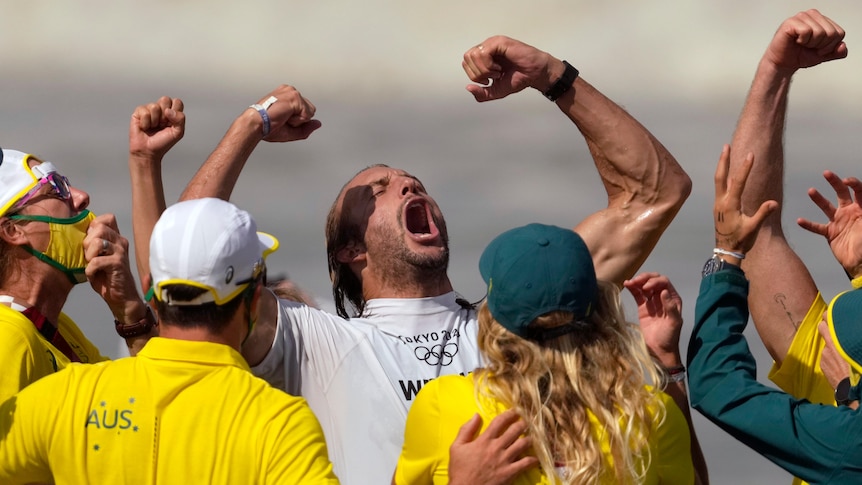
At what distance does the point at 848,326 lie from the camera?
11.8 feet

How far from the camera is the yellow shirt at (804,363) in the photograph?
184 inches

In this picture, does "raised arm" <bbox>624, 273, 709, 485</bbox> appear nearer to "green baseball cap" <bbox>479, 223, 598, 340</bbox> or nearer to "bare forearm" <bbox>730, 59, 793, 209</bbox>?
"green baseball cap" <bbox>479, 223, 598, 340</bbox>

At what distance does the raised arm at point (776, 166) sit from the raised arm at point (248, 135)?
193cm

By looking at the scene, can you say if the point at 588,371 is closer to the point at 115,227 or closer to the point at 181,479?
the point at 181,479

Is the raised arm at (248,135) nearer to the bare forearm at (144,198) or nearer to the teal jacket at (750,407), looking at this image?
the bare forearm at (144,198)

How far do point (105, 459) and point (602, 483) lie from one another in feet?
4.39

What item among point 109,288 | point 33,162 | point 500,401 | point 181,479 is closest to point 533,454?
point 500,401

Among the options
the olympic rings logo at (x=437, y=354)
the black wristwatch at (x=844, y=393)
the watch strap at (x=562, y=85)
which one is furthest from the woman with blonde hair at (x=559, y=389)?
the watch strap at (x=562, y=85)

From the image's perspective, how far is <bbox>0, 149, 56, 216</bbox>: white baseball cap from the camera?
4605mm

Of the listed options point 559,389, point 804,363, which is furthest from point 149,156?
point 804,363

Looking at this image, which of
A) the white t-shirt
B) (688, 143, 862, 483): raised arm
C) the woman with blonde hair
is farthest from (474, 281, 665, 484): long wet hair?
the white t-shirt

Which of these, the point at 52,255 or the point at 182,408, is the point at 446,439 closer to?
the point at 182,408

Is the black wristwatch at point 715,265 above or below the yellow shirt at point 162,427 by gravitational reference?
above

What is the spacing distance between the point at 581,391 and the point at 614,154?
217cm
